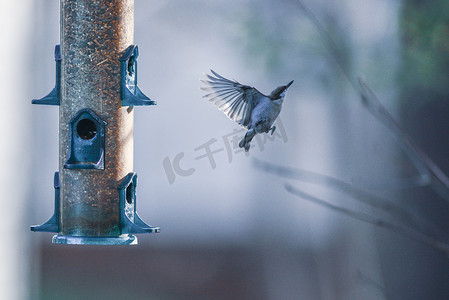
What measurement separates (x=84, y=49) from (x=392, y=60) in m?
4.64

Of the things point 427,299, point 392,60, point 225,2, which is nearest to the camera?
point 392,60

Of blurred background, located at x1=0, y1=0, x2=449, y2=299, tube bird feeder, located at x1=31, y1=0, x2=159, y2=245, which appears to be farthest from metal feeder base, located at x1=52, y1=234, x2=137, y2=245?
blurred background, located at x1=0, y1=0, x2=449, y2=299

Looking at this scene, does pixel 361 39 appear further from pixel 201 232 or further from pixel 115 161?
pixel 115 161

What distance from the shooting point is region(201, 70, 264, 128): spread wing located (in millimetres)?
3854

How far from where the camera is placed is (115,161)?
376cm

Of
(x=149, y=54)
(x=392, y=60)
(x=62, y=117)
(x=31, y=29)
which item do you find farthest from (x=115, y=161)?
(x=31, y=29)

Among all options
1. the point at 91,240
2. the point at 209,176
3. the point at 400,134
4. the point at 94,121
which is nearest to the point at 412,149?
the point at 400,134

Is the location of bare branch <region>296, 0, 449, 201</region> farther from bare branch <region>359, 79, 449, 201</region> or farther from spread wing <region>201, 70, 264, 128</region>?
spread wing <region>201, 70, 264, 128</region>

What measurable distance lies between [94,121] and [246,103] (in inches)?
30.9

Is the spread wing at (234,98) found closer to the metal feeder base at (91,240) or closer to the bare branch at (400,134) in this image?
the metal feeder base at (91,240)

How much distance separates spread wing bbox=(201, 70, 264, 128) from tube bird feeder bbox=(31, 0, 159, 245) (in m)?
0.36

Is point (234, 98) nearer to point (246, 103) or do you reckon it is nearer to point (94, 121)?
point (246, 103)

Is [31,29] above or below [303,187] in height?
above

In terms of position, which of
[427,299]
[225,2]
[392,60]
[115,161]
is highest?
[225,2]
